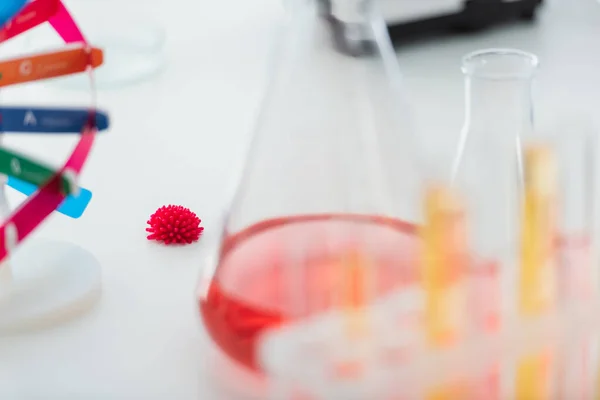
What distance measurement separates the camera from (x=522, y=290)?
0.36 meters

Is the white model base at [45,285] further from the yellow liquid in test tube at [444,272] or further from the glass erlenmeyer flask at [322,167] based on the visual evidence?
the yellow liquid in test tube at [444,272]

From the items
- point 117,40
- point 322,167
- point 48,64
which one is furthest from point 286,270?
point 117,40

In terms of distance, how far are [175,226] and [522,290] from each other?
24 cm

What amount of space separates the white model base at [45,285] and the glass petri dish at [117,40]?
0.29 meters

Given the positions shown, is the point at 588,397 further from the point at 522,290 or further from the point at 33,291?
the point at 33,291

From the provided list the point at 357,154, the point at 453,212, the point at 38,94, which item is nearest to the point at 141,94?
the point at 38,94

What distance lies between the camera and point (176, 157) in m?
0.64

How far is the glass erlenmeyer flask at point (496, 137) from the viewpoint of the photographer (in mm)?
393

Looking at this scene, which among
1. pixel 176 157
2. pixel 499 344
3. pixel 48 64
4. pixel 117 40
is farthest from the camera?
pixel 117 40

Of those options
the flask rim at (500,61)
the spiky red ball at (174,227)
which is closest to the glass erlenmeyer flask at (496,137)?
the flask rim at (500,61)

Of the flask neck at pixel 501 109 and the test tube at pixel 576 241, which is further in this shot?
the flask neck at pixel 501 109

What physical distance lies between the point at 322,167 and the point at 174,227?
0.42 feet

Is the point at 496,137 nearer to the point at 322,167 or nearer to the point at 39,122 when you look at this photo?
the point at 322,167

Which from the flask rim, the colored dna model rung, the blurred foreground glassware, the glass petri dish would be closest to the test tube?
the blurred foreground glassware
